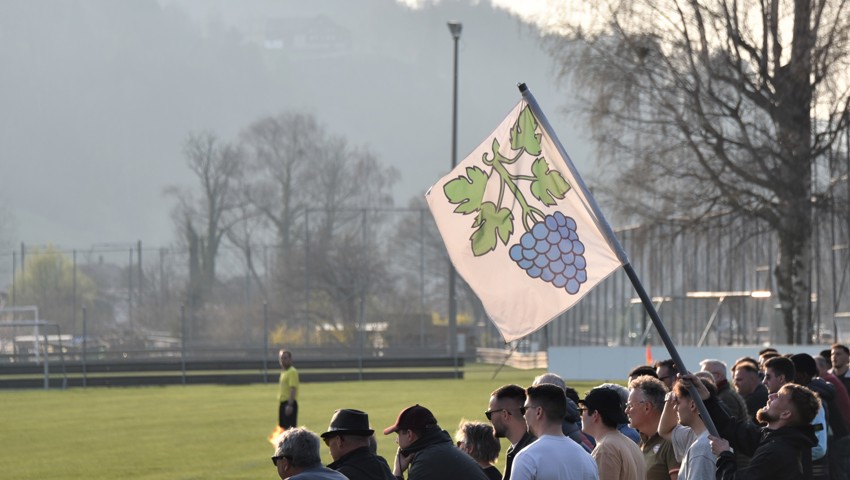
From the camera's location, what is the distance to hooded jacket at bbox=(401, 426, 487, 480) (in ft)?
28.3

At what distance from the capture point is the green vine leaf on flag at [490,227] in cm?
1012

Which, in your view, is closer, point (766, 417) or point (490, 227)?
point (766, 417)

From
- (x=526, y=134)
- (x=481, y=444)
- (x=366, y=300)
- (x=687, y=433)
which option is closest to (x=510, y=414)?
(x=481, y=444)

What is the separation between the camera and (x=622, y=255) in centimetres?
931

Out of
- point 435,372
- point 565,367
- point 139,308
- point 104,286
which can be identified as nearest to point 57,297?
point 139,308

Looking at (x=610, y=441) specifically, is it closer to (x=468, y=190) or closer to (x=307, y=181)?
(x=468, y=190)

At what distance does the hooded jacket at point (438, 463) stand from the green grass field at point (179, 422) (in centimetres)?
1041

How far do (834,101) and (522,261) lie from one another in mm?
28194

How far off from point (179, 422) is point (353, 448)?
2299 centimetres

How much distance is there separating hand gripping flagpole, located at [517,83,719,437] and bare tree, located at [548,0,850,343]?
27.4 m

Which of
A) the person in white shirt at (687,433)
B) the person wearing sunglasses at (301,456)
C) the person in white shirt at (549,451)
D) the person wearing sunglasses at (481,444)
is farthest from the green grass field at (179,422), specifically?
the person in white shirt at (549,451)

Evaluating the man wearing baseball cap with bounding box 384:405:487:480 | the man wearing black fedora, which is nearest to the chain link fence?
the man wearing baseball cap with bounding box 384:405:487:480

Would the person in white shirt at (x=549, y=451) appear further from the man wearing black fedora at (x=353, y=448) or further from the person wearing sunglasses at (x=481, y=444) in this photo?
the person wearing sunglasses at (x=481, y=444)

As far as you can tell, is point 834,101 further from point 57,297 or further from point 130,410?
point 57,297
